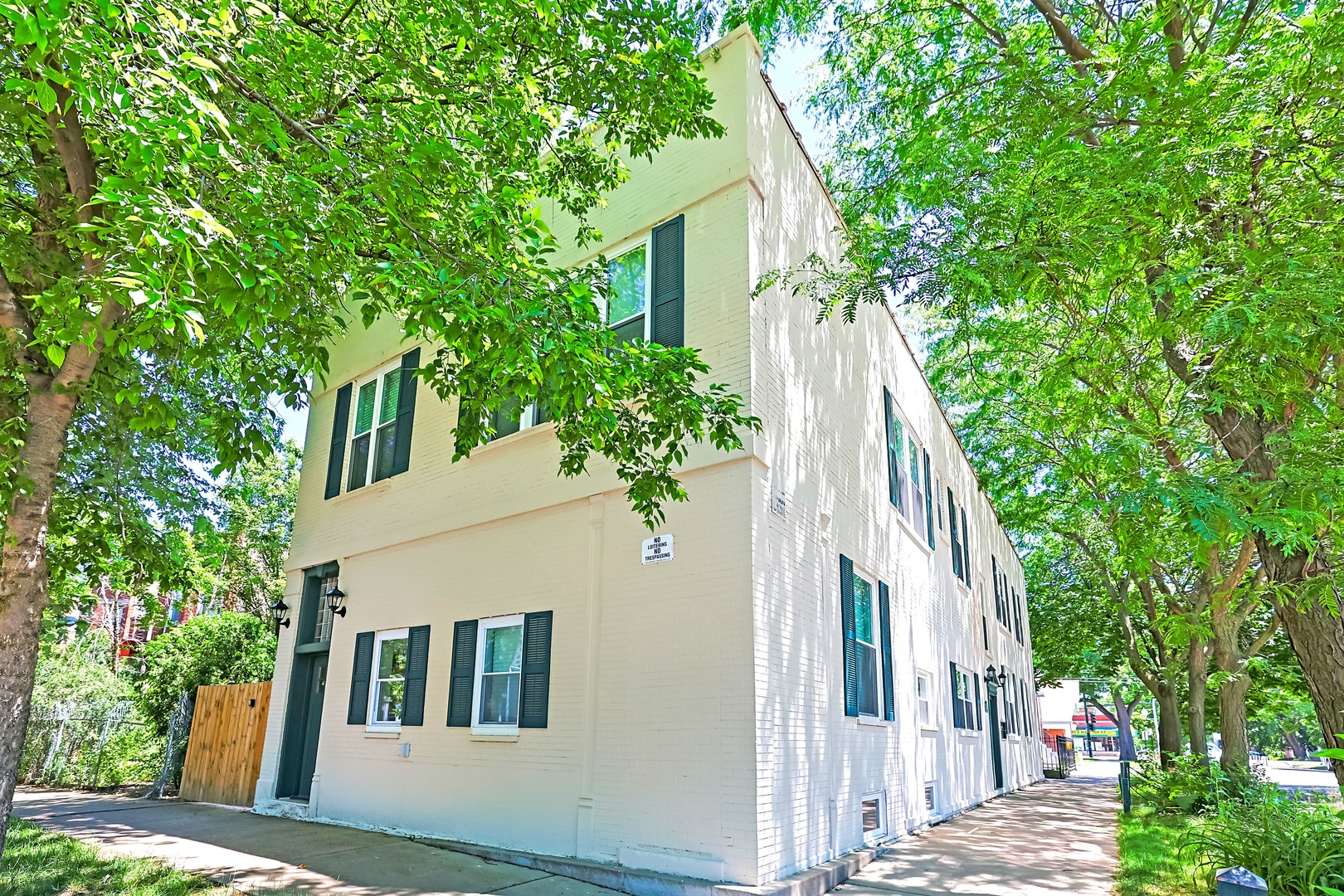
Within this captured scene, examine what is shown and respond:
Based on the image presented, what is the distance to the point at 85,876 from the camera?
6.60 m

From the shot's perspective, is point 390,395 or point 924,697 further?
point 924,697

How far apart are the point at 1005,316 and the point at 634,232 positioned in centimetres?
657

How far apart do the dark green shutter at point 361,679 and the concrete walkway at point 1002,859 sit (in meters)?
6.34

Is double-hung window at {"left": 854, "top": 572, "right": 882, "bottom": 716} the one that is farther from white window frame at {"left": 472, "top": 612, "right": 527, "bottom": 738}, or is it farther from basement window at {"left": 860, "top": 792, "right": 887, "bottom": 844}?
white window frame at {"left": 472, "top": 612, "right": 527, "bottom": 738}

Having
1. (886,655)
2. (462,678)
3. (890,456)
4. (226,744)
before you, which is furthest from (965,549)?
(226,744)

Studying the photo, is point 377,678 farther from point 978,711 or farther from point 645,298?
point 978,711

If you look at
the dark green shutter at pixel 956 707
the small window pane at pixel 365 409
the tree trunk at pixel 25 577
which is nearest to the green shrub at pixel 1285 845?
the dark green shutter at pixel 956 707

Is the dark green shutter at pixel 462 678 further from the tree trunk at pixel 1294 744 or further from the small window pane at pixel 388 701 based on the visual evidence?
A: the tree trunk at pixel 1294 744

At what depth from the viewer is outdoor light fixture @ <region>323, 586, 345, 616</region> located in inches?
439

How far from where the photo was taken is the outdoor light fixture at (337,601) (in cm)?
1115

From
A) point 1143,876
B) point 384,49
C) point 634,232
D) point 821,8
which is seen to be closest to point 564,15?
point 384,49

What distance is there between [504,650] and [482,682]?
438mm

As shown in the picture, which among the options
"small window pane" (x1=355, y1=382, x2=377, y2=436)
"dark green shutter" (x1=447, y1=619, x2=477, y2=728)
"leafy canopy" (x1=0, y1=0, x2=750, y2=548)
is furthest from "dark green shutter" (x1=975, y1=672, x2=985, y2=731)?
"small window pane" (x1=355, y1=382, x2=377, y2=436)

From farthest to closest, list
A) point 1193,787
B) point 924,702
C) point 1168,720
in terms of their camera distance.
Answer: point 1168,720, point 1193,787, point 924,702
